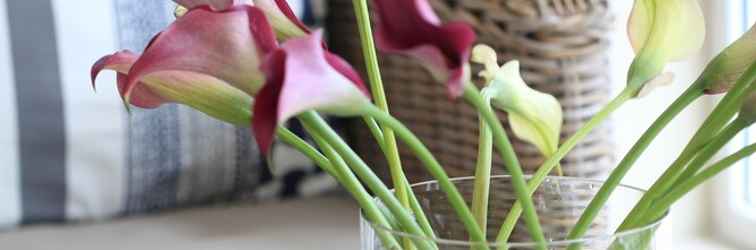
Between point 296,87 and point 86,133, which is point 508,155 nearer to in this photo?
point 296,87

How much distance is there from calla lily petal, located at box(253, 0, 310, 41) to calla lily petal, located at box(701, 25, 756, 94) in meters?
0.15

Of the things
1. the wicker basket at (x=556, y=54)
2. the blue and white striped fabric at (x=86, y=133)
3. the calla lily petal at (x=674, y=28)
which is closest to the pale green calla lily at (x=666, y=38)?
the calla lily petal at (x=674, y=28)

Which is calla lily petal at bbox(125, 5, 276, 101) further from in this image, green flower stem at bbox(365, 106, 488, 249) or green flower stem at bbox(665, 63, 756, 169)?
green flower stem at bbox(665, 63, 756, 169)

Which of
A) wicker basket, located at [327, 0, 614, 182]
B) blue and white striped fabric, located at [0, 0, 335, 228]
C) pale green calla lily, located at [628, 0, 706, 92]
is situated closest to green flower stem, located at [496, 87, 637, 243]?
pale green calla lily, located at [628, 0, 706, 92]

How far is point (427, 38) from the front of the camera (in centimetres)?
29

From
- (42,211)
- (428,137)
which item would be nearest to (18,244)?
(42,211)

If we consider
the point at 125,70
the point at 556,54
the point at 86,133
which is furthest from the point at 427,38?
the point at 86,133

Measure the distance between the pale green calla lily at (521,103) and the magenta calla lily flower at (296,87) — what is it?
107 millimetres

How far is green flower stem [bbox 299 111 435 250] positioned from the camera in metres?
0.34

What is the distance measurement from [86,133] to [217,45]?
0.52 metres

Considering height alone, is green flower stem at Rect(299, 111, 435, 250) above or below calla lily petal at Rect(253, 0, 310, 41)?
below

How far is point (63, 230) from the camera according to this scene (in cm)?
83

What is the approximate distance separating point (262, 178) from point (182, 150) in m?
0.08

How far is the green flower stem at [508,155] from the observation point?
1.06 feet
